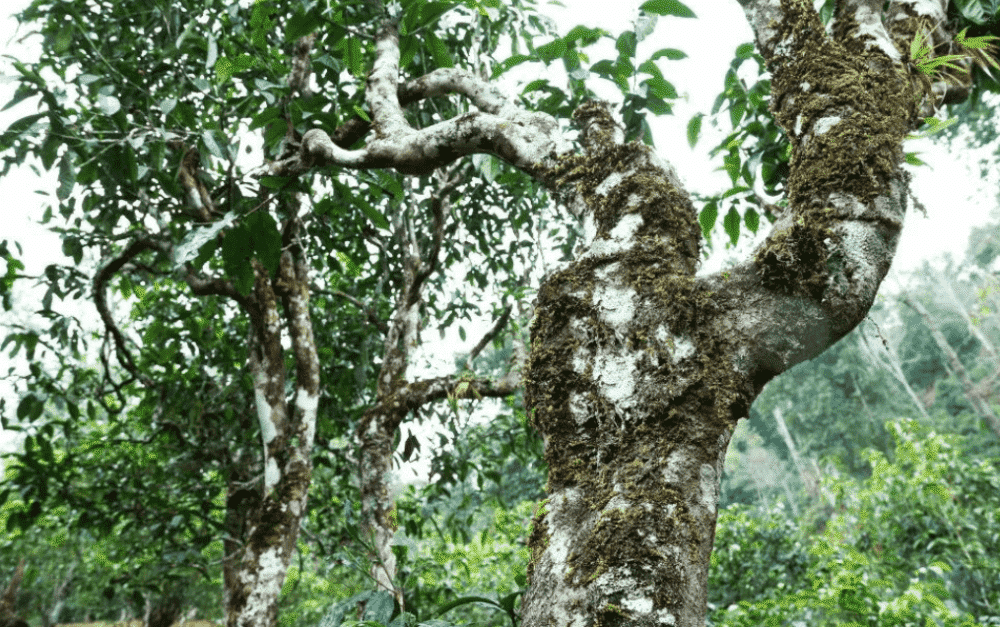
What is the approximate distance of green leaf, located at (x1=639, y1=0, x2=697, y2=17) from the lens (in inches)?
55.7

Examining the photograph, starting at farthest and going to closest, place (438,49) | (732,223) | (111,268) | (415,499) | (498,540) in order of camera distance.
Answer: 1. (498,540)
2. (415,499)
3. (111,268)
4. (732,223)
5. (438,49)

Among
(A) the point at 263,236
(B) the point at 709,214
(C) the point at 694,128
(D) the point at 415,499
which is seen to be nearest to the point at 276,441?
(A) the point at 263,236

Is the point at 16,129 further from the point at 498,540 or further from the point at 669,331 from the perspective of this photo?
the point at 498,540

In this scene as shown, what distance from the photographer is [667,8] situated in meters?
1.43

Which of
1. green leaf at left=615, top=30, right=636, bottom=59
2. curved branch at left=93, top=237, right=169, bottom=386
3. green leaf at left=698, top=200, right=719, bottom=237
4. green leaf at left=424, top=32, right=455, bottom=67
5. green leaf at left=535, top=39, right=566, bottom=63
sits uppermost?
curved branch at left=93, top=237, right=169, bottom=386

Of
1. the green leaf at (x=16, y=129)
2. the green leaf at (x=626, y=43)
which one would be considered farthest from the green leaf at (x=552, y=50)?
the green leaf at (x=16, y=129)

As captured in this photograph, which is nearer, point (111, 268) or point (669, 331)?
point (669, 331)

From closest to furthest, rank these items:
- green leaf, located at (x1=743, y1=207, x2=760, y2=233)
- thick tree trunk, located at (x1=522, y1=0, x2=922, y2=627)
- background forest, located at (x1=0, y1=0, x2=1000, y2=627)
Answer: thick tree trunk, located at (x1=522, y1=0, x2=922, y2=627) < green leaf, located at (x1=743, y1=207, x2=760, y2=233) < background forest, located at (x1=0, y1=0, x2=1000, y2=627)

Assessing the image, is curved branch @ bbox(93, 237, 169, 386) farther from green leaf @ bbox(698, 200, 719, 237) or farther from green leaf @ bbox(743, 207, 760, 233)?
green leaf @ bbox(743, 207, 760, 233)

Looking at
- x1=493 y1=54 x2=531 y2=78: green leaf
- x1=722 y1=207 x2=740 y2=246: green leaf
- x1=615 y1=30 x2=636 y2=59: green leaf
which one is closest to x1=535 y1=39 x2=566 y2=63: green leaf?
x1=493 y1=54 x2=531 y2=78: green leaf

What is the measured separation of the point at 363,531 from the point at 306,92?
231 cm

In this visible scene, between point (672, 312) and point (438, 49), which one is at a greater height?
point (438, 49)

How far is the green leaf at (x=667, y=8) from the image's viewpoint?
Answer: 141 centimetres

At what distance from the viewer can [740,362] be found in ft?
3.16
